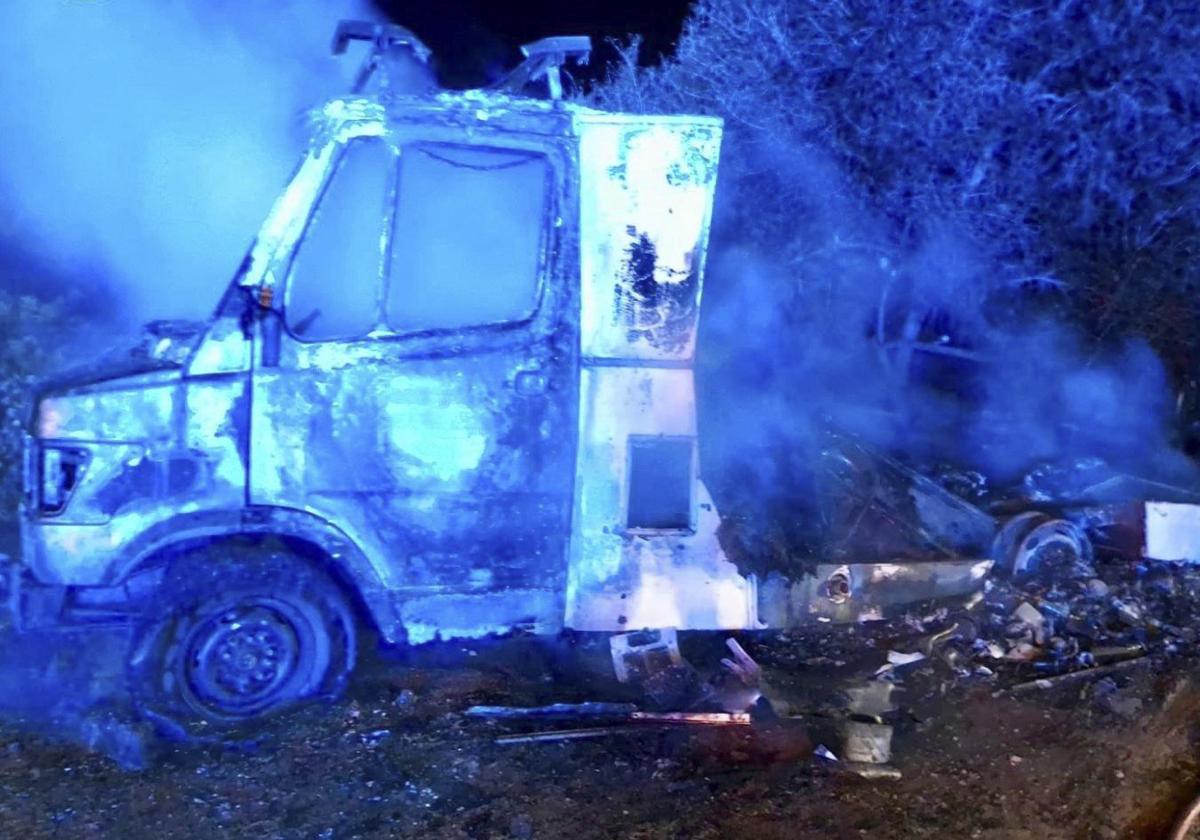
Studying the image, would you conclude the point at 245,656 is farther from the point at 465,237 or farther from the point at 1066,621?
the point at 1066,621

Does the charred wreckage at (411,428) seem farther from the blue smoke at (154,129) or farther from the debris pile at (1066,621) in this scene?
the debris pile at (1066,621)

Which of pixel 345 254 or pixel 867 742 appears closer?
pixel 345 254

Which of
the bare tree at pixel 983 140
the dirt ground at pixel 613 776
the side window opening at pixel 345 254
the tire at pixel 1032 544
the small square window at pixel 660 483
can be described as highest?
the bare tree at pixel 983 140

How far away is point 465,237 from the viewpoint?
4.20m

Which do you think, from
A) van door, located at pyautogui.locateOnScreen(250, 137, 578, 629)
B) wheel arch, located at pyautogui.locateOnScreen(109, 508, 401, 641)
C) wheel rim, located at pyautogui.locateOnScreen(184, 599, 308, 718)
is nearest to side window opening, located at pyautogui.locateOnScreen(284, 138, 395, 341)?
van door, located at pyautogui.locateOnScreen(250, 137, 578, 629)

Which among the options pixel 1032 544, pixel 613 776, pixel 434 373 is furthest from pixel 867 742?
pixel 434 373

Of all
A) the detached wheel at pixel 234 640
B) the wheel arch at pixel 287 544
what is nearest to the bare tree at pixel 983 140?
the wheel arch at pixel 287 544

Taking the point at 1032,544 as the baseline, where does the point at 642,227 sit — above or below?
above

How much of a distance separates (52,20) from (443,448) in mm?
6817

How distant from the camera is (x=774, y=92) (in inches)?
283

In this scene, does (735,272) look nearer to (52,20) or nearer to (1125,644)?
(1125,644)

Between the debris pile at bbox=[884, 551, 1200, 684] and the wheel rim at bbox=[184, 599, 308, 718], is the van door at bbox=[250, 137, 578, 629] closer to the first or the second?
the wheel rim at bbox=[184, 599, 308, 718]

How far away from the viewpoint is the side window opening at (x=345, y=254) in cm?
403

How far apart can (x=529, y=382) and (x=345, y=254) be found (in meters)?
0.93
